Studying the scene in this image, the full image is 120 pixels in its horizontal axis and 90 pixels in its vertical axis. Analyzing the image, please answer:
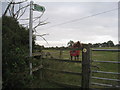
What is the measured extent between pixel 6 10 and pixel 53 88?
3476 millimetres

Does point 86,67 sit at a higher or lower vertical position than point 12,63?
lower

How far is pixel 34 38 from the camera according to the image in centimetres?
495

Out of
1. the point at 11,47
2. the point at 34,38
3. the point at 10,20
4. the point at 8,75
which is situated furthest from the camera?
the point at 34,38

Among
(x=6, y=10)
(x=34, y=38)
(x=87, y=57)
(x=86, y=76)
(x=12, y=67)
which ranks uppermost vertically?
(x=6, y=10)

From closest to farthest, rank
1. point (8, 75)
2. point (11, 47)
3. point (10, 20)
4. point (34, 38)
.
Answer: point (8, 75) → point (11, 47) → point (10, 20) → point (34, 38)

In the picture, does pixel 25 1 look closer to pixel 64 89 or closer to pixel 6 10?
pixel 6 10

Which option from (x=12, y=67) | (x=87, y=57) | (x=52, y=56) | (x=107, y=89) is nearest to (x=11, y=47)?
(x=12, y=67)

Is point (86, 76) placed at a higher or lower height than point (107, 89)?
higher

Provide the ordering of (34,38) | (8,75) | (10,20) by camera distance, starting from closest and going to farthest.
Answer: (8,75) → (10,20) → (34,38)

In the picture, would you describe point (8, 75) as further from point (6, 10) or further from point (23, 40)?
point (6, 10)

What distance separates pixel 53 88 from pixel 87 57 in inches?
55.6

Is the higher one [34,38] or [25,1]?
[25,1]

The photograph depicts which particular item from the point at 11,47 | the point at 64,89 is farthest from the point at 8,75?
the point at 64,89

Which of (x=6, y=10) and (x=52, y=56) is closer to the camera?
(x=52, y=56)
